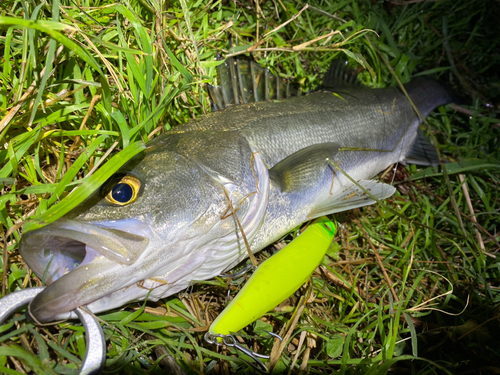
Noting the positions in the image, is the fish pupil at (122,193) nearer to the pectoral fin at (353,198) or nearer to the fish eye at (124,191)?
the fish eye at (124,191)

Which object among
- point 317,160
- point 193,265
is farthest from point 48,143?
point 317,160

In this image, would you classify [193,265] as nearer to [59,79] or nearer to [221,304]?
[221,304]

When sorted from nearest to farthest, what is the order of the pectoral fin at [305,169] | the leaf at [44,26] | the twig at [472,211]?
the leaf at [44,26]
the pectoral fin at [305,169]
the twig at [472,211]

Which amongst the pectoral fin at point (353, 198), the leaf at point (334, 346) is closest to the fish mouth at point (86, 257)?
the pectoral fin at point (353, 198)

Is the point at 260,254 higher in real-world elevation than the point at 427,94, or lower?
lower

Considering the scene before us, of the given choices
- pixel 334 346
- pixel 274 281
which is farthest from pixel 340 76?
pixel 334 346

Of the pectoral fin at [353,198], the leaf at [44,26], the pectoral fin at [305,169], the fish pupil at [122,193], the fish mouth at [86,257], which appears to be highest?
the leaf at [44,26]

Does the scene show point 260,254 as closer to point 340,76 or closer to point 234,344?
point 234,344
